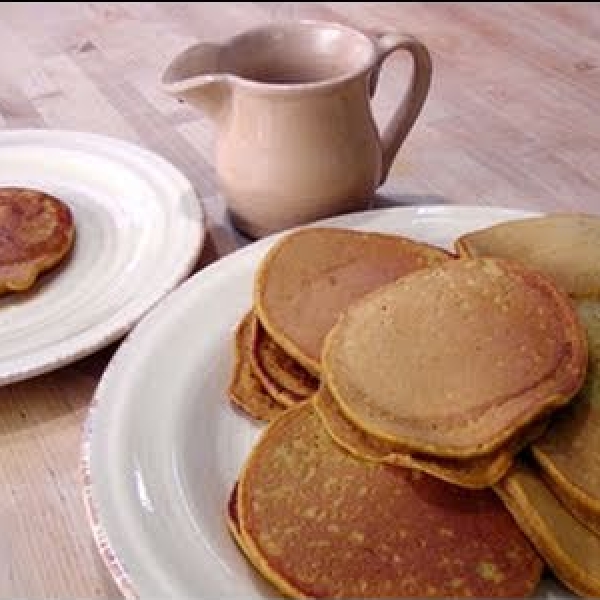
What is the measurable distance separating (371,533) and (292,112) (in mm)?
379

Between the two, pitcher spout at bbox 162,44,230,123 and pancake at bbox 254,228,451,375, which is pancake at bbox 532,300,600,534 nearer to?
pancake at bbox 254,228,451,375

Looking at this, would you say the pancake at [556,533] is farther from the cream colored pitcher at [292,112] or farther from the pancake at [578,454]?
the cream colored pitcher at [292,112]

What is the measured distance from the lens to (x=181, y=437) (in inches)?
26.7

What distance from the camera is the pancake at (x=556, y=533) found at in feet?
1.79

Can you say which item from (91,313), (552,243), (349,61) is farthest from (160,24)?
(552,243)

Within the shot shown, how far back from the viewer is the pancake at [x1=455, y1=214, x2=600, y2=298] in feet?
2.32

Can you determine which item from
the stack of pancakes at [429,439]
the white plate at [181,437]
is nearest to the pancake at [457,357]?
the stack of pancakes at [429,439]

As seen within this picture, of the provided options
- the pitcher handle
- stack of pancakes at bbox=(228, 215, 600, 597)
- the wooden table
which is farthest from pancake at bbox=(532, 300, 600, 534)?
the pitcher handle

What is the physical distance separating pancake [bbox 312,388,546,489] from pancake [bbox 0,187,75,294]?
34 cm

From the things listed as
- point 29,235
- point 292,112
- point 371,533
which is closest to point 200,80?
point 292,112

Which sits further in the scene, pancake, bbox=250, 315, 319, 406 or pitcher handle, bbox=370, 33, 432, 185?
pitcher handle, bbox=370, 33, 432, 185

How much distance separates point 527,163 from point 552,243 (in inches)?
11.6

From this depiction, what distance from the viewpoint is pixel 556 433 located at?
0.59 m

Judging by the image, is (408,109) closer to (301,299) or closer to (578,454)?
(301,299)
